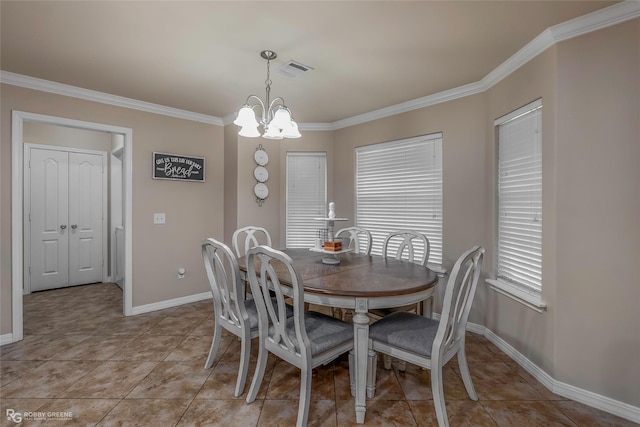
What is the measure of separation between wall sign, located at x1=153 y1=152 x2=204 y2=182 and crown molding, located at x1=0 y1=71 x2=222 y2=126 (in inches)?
20.2

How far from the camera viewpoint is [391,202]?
3.66 meters

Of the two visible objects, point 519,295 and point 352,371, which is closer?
point 352,371

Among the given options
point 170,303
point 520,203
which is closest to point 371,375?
point 520,203

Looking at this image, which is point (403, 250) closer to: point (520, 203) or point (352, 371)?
point (520, 203)

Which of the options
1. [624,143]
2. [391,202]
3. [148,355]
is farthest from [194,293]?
[624,143]

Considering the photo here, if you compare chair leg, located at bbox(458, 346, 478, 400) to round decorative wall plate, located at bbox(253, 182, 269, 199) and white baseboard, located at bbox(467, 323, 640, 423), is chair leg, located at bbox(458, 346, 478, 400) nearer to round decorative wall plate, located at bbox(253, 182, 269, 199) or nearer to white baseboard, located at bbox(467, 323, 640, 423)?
white baseboard, located at bbox(467, 323, 640, 423)

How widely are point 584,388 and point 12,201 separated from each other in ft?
15.6

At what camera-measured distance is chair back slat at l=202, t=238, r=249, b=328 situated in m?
2.00

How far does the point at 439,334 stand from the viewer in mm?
1631

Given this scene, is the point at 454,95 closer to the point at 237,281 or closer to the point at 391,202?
the point at 391,202

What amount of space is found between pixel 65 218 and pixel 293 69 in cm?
427

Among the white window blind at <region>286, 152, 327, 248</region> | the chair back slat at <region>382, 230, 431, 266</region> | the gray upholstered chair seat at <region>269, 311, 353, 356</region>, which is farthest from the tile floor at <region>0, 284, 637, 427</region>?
the white window blind at <region>286, 152, 327, 248</region>

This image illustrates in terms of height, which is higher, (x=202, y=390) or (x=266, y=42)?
(x=266, y=42)

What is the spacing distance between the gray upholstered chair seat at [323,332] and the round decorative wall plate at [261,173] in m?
2.35
